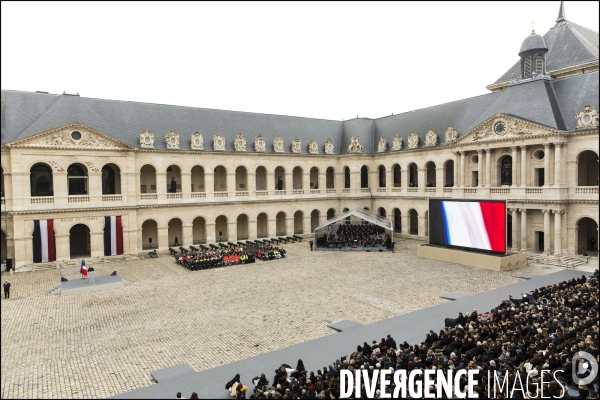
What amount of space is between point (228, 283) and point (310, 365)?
16.5 metres

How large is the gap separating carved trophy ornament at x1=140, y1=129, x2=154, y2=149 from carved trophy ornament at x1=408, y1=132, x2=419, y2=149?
32174 mm

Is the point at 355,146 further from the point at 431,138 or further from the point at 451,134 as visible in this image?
the point at 451,134

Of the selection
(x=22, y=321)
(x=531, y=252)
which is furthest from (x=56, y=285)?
(x=531, y=252)

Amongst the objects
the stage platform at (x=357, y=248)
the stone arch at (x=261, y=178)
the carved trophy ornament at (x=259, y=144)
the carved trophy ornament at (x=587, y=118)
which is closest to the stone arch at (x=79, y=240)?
the stone arch at (x=261, y=178)

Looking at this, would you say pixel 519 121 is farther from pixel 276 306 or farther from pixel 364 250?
pixel 276 306

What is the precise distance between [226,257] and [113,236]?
42.2ft

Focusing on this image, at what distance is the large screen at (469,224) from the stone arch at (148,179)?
31.9 meters

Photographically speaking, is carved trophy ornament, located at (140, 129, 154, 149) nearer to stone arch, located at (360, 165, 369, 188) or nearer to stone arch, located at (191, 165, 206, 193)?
stone arch, located at (191, 165, 206, 193)

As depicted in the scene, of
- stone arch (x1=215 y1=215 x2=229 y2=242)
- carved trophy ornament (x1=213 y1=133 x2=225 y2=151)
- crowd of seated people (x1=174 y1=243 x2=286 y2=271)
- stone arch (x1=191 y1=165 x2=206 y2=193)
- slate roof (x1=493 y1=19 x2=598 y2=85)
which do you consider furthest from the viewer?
stone arch (x1=215 y1=215 x2=229 y2=242)

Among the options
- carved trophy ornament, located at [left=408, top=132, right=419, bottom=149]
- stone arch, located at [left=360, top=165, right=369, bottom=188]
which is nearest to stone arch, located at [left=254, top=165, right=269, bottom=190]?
stone arch, located at [left=360, top=165, right=369, bottom=188]

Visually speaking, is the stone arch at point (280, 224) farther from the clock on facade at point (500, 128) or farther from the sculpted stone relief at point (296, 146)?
the clock on facade at point (500, 128)

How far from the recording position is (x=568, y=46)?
5281 cm

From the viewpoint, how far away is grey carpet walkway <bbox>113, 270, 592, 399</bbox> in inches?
648

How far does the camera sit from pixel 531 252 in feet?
139
